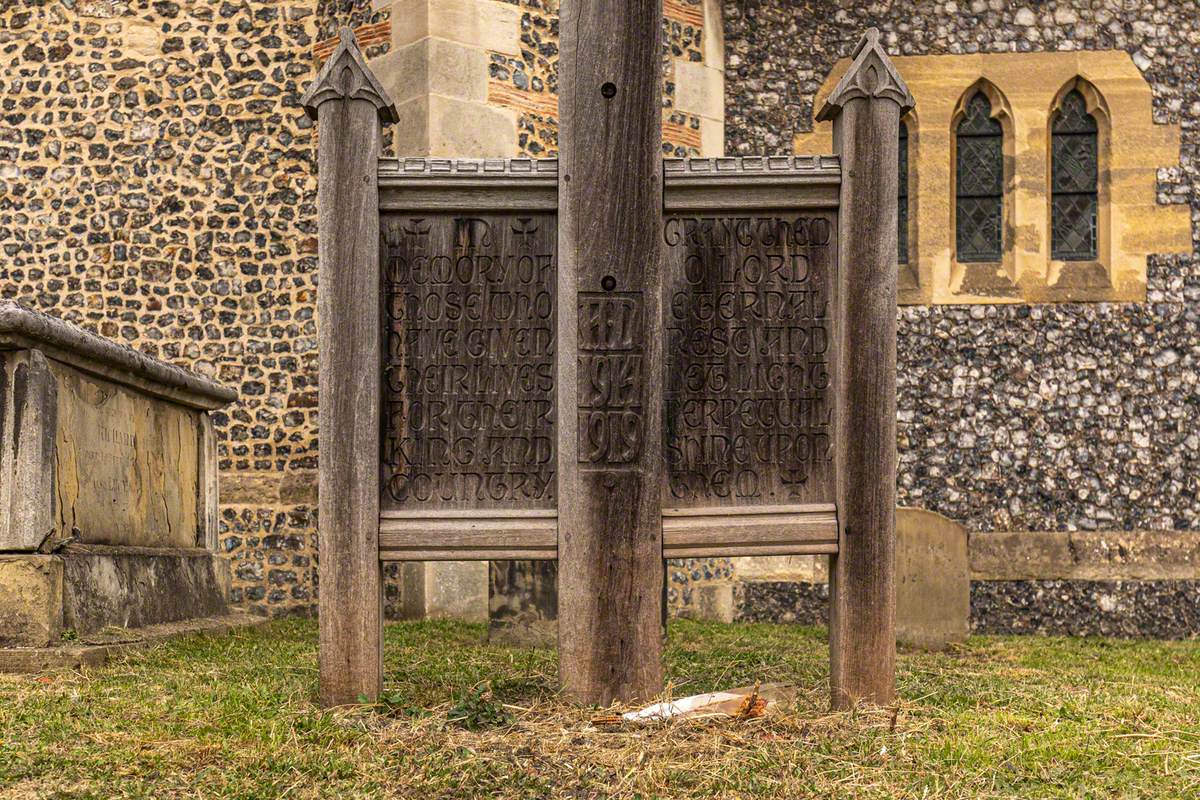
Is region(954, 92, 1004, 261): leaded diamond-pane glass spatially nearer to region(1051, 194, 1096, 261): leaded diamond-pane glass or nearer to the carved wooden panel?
region(1051, 194, 1096, 261): leaded diamond-pane glass

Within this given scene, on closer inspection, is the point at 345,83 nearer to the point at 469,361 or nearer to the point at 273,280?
the point at 469,361

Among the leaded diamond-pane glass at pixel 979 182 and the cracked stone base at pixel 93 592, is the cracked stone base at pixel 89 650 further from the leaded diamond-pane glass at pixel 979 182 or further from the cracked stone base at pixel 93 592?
the leaded diamond-pane glass at pixel 979 182

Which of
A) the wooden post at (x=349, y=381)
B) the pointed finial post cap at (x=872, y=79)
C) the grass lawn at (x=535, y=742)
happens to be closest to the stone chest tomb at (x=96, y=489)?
the grass lawn at (x=535, y=742)

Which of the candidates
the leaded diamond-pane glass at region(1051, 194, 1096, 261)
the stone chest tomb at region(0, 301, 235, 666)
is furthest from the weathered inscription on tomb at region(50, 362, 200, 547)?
the leaded diamond-pane glass at region(1051, 194, 1096, 261)

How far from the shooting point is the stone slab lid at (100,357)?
6164 mm

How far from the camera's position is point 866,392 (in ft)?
16.5

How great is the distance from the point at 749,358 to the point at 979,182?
823cm

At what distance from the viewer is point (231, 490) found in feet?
37.4

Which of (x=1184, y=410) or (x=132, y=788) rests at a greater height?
(x=1184, y=410)

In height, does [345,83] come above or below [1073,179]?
below

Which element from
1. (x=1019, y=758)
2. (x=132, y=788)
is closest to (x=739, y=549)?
(x=1019, y=758)

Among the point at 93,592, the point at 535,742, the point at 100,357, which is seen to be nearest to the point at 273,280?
the point at 100,357

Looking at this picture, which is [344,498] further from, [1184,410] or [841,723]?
[1184,410]

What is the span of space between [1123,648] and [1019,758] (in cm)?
651
